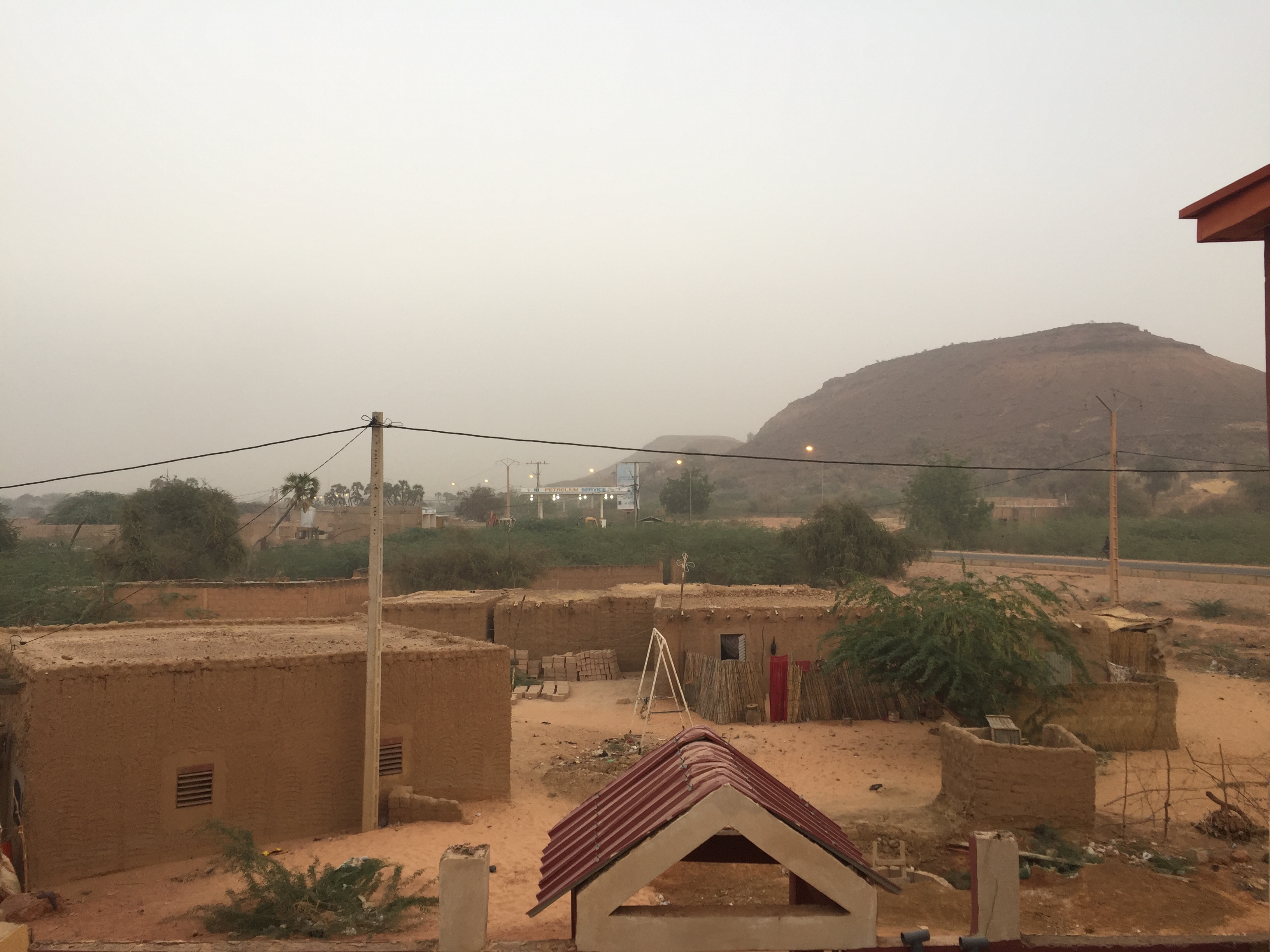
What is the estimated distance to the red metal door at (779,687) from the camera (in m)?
16.8

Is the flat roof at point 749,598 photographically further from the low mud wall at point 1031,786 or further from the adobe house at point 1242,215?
the adobe house at point 1242,215

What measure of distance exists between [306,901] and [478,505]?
65935mm

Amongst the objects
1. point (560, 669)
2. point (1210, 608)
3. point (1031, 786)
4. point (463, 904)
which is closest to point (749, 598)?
point (560, 669)

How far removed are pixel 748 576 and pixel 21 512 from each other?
5745 inches

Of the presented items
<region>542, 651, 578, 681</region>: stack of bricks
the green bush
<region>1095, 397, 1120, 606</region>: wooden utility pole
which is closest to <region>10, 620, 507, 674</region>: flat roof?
the green bush

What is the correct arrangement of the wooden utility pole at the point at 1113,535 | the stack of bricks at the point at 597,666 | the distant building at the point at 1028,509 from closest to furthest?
the stack of bricks at the point at 597,666 → the wooden utility pole at the point at 1113,535 → the distant building at the point at 1028,509

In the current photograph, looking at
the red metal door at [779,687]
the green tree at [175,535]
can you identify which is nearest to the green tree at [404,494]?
the green tree at [175,535]

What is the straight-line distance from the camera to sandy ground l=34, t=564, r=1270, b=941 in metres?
8.25

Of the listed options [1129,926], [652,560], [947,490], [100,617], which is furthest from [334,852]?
[947,490]

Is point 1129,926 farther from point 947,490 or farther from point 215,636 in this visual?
point 947,490

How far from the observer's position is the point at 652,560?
4125 centimetres

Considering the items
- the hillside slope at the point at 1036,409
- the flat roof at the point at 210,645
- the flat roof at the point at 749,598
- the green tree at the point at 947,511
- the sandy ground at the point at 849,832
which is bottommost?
the sandy ground at the point at 849,832

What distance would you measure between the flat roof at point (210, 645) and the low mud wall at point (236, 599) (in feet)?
34.1

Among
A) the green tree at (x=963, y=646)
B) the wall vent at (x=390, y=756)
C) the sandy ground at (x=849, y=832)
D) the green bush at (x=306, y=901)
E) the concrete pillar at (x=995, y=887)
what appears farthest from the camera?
the green tree at (x=963, y=646)
